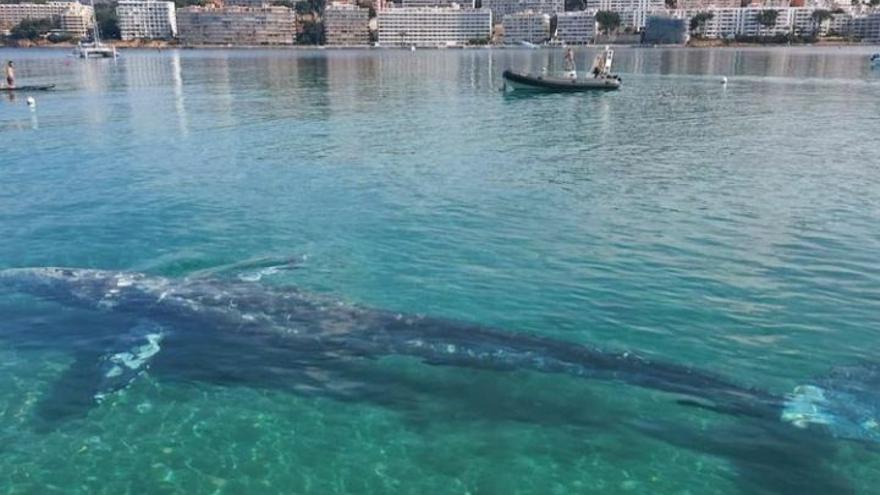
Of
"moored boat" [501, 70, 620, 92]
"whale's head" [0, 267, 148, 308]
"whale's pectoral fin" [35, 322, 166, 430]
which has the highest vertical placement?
"moored boat" [501, 70, 620, 92]

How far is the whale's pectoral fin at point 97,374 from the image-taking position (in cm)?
1527

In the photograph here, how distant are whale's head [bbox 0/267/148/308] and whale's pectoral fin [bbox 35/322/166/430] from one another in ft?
9.20

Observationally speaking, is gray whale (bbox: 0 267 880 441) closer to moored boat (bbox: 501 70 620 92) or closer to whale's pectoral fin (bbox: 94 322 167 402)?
whale's pectoral fin (bbox: 94 322 167 402)

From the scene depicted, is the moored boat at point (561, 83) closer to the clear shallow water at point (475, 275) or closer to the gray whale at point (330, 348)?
the clear shallow water at point (475, 275)

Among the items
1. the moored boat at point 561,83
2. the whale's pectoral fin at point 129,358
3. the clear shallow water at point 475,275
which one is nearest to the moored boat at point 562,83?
the moored boat at point 561,83

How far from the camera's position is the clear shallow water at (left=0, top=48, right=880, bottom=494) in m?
13.7

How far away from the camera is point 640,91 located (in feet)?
289

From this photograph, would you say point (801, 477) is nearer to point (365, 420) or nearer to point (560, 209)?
point (365, 420)

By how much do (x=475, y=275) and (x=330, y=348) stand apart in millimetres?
6827

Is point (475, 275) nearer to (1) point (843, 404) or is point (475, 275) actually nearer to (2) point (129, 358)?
(2) point (129, 358)

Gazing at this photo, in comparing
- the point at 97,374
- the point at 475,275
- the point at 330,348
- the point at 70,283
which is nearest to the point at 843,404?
the point at 475,275

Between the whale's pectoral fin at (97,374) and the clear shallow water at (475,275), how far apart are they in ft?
1.17

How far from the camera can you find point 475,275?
2325 cm

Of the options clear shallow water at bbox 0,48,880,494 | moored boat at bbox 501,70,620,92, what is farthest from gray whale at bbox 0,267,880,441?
moored boat at bbox 501,70,620,92
